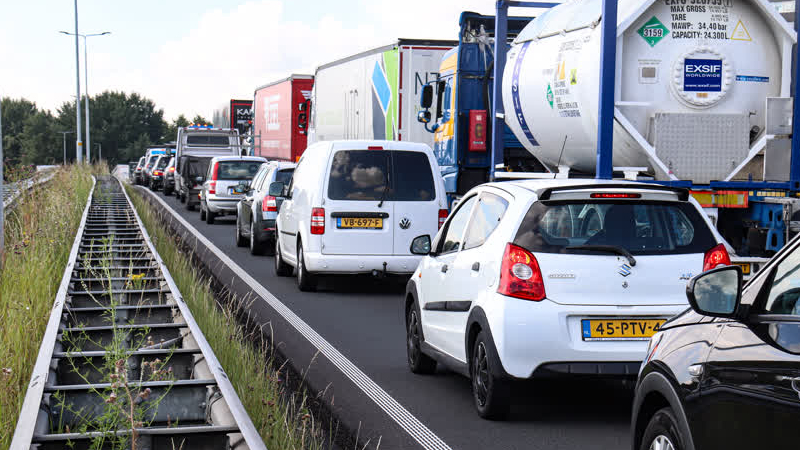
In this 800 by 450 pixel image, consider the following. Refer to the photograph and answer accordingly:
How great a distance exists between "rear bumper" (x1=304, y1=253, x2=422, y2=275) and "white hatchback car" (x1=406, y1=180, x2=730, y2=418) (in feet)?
20.9

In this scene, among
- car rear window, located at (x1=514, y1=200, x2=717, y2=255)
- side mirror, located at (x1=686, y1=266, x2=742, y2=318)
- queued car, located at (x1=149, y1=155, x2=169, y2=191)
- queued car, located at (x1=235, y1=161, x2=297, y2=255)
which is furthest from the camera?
queued car, located at (x1=149, y1=155, x2=169, y2=191)

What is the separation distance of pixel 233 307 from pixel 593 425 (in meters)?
6.05

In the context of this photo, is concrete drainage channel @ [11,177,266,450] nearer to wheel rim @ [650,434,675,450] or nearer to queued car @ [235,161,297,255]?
wheel rim @ [650,434,675,450]

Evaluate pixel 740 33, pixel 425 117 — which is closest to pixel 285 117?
pixel 425 117

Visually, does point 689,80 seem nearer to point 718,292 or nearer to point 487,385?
point 487,385

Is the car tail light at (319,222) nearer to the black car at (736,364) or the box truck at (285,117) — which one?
the black car at (736,364)

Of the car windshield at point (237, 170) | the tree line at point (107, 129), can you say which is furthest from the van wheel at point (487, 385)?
the tree line at point (107, 129)

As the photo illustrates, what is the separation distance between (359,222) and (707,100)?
176 inches

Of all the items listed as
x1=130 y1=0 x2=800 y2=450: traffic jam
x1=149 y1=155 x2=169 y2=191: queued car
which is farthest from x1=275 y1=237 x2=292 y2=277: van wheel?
x1=149 y1=155 x2=169 y2=191: queued car

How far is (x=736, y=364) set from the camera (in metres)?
3.74

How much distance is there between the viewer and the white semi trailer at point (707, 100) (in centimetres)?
1174

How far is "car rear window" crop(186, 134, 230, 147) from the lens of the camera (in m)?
42.7

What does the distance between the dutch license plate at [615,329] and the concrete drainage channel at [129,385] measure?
2.16 meters

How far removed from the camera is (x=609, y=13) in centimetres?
1155
